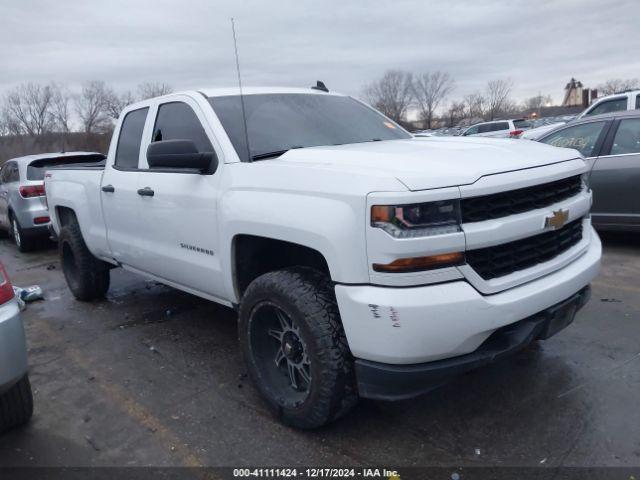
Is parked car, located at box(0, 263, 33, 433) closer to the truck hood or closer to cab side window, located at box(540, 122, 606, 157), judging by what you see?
the truck hood

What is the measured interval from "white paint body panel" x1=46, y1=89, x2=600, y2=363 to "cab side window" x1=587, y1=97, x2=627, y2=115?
9.05 meters

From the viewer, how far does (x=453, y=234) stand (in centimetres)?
243

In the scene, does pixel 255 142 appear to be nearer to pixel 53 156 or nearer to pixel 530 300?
pixel 530 300

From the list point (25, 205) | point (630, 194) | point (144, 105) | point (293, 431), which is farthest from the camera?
point (25, 205)

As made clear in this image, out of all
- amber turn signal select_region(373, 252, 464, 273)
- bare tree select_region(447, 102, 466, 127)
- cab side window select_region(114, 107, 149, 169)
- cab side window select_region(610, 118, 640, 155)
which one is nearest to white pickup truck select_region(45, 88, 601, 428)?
amber turn signal select_region(373, 252, 464, 273)

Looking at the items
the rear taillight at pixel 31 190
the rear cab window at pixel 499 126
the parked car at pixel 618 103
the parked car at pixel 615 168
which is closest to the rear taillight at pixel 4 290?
the parked car at pixel 615 168

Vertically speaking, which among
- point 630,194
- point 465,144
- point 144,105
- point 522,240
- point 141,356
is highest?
point 144,105

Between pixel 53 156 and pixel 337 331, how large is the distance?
325 inches

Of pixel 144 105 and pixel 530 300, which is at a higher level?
pixel 144 105

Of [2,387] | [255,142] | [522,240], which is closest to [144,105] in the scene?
[255,142]

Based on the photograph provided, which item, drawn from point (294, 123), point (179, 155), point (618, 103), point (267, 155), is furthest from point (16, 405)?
point (618, 103)

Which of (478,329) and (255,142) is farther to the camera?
(255,142)

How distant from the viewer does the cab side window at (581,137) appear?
6758 mm

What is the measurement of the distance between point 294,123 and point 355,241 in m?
1.60
